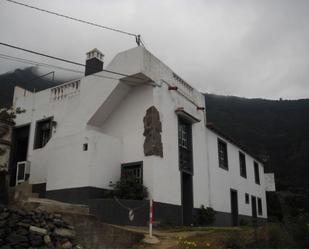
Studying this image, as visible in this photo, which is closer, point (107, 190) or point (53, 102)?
point (107, 190)

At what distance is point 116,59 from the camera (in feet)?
50.8

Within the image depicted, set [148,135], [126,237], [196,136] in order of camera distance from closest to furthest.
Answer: [126,237]
[148,135]
[196,136]

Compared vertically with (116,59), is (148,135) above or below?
below

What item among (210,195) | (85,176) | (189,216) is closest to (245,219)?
(210,195)

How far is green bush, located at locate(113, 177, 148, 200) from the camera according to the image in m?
13.4

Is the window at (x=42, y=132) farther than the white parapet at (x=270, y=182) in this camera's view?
No

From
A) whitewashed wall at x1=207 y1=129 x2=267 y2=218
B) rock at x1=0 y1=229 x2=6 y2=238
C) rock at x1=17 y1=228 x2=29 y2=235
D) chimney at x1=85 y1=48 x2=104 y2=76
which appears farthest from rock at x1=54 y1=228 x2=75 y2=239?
whitewashed wall at x1=207 y1=129 x2=267 y2=218

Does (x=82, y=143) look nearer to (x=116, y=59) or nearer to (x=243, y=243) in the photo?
(x=116, y=59)

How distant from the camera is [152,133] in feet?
47.5

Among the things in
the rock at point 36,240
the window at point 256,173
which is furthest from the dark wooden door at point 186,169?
the window at point 256,173

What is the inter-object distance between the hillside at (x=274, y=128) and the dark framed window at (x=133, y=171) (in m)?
31.1

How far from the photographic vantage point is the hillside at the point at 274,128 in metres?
47.3

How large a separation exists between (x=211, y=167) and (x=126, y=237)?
10.1 meters

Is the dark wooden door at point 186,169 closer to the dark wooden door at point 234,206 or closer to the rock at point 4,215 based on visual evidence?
the dark wooden door at point 234,206
